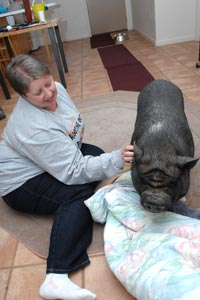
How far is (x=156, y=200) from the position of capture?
1.06 metres

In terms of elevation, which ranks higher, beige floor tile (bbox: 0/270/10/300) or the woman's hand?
the woman's hand

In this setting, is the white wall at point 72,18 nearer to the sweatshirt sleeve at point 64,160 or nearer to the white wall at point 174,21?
the white wall at point 174,21

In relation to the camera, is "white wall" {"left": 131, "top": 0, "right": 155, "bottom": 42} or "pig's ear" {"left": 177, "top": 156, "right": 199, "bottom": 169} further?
"white wall" {"left": 131, "top": 0, "right": 155, "bottom": 42}

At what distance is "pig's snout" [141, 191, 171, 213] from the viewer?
1.06 meters

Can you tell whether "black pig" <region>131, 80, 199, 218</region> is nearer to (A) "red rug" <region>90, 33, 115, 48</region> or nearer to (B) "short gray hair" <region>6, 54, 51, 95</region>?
(B) "short gray hair" <region>6, 54, 51, 95</region>

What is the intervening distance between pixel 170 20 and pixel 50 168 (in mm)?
3811

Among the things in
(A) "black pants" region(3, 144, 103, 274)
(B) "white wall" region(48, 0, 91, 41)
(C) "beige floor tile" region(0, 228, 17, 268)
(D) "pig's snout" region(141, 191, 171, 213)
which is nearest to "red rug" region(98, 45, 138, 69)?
(B) "white wall" region(48, 0, 91, 41)

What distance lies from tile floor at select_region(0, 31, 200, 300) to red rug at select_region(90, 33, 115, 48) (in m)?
0.15

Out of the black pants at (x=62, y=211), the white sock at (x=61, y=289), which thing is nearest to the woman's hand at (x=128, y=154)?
the black pants at (x=62, y=211)

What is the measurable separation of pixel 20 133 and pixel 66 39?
5.58m

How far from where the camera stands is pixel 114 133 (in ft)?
7.31

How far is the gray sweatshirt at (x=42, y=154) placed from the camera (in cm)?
128

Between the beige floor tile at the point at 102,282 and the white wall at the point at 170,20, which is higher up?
the white wall at the point at 170,20

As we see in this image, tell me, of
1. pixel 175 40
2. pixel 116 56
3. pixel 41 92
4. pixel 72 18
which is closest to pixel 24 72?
pixel 41 92
